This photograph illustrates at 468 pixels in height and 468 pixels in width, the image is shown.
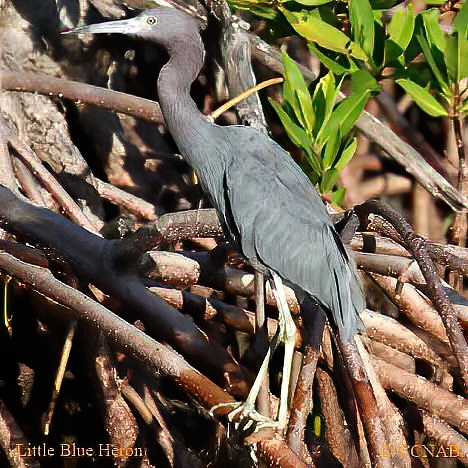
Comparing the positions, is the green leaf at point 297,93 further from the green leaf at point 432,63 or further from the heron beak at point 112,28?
the heron beak at point 112,28

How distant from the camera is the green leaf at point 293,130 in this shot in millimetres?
3098

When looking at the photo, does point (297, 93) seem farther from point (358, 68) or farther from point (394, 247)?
point (394, 247)

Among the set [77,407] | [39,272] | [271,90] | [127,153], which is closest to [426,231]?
[271,90]

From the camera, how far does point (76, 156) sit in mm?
3307

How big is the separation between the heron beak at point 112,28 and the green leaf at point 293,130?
0.61 m

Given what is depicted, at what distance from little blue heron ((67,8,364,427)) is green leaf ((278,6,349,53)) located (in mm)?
613

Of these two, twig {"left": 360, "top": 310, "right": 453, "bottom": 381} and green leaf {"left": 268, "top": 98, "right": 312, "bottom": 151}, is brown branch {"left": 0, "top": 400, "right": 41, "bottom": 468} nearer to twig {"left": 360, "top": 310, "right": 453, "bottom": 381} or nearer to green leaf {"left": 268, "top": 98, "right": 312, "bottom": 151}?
twig {"left": 360, "top": 310, "right": 453, "bottom": 381}

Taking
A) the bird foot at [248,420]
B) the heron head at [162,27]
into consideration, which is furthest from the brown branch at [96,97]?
the bird foot at [248,420]

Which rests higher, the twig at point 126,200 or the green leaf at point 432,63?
the green leaf at point 432,63

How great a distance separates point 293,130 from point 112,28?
2.49 feet

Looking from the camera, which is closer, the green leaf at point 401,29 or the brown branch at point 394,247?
the brown branch at point 394,247

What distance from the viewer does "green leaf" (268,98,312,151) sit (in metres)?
3.10

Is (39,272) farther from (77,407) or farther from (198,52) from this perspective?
(77,407)

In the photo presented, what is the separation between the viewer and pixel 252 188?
263 centimetres
